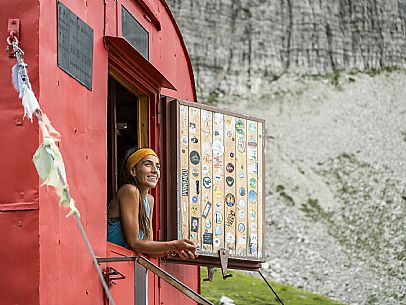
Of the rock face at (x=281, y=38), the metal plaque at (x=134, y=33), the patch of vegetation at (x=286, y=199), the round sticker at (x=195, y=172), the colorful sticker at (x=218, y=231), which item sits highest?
the rock face at (x=281, y=38)

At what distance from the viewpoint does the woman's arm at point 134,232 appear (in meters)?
9.84

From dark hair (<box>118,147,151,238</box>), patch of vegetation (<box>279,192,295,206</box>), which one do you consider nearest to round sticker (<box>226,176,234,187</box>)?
dark hair (<box>118,147,151,238</box>)

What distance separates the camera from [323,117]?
5378 cm

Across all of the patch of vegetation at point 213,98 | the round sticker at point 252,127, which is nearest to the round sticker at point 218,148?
the round sticker at point 252,127

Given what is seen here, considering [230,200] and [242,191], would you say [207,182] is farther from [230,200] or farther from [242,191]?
[242,191]

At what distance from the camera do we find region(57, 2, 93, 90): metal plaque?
8422 mm

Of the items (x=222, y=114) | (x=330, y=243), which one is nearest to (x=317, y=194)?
(x=330, y=243)

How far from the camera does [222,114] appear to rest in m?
11.5

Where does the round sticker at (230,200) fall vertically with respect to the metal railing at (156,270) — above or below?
above

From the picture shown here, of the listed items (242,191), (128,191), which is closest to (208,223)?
(242,191)

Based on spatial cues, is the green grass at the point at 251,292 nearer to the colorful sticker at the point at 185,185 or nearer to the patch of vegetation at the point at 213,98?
the patch of vegetation at the point at 213,98

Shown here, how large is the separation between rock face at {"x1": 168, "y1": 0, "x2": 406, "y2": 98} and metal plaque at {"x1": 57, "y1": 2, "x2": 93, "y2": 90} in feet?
150

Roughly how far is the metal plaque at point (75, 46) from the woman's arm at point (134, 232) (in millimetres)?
1203

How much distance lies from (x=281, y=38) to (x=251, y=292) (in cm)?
2262
